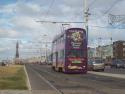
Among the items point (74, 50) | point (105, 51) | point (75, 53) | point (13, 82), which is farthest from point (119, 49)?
point (13, 82)

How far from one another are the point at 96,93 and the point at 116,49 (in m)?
160

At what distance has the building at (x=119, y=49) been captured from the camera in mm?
177250

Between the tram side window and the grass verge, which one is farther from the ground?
the tram side window

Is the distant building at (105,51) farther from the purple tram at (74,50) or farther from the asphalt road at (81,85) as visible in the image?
the asphalt road at (81,85)

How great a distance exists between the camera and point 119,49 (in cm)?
17875

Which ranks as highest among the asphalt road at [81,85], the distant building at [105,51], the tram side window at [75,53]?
the distant building at [105,51]

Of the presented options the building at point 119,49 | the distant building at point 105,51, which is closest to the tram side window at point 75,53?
the building at point 119,49

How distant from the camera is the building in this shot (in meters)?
177

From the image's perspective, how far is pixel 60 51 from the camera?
52000mm

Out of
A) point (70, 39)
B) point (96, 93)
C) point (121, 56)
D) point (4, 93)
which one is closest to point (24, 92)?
point (4, 93)

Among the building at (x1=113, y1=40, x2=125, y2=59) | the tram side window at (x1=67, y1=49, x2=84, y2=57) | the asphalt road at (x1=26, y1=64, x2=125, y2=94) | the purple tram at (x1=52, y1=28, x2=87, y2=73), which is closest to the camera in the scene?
the asphalt road at (x1=26, y1=64, x2=125, y2=94)

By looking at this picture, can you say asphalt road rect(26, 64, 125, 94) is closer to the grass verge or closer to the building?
the grass verge

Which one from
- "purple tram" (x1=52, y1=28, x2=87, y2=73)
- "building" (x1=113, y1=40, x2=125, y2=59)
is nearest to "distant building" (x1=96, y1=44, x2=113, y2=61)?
"building" (x1=113, y1=40, x2=125, y2=59)

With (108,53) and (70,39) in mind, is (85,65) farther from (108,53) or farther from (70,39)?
(108,53)
